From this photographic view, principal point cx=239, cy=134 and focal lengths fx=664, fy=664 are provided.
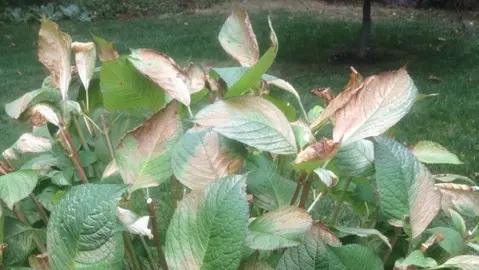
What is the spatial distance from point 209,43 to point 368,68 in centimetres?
235

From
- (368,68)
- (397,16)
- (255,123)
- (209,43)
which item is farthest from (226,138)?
(397,16)

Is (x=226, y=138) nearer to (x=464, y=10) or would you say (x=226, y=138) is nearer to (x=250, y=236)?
(x=250, y=236)

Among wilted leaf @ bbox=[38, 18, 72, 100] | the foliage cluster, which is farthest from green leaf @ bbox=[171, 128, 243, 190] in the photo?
wilted leaf @ bbox=[38, 18, 72, 100]

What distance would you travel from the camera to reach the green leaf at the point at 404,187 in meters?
0.66

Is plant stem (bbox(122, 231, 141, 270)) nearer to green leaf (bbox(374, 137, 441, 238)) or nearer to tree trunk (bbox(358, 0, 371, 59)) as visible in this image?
green leaf (bbox(374, 137, 441, 238))

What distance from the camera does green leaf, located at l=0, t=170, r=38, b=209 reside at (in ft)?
2.33

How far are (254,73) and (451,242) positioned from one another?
0.90 ft

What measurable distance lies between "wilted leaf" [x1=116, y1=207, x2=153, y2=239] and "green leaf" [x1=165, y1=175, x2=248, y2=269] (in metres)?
0.03

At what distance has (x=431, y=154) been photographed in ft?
2.66

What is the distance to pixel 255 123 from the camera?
2.10 feet

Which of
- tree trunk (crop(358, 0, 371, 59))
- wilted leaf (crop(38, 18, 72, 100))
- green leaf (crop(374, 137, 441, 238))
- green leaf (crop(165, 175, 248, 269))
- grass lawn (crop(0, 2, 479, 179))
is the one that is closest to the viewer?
green leaf (crop(165, 175, 248, 269))

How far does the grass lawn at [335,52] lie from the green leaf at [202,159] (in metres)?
3.37

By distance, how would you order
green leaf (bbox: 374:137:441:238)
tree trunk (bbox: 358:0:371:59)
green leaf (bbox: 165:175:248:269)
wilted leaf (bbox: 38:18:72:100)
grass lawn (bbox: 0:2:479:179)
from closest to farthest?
green leaf (bbox: 165:175:248:269) → green leaf (bbox: 374:137:441:238) → wilted leaf (bbox: 38:18:72:100) → grass lawn (bbox: 0:2:479:179) → tree trunk (bbox: 358:0:371:59)

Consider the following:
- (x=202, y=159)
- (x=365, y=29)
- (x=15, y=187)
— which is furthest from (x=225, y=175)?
(x=365, y=29)
